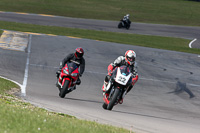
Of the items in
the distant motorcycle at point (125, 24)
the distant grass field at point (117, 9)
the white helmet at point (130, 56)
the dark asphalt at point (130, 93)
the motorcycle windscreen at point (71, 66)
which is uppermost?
the white helmet at point (130, 56)

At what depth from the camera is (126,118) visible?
1006cm

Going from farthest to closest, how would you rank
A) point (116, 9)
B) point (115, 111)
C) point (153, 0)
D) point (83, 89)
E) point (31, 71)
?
point (153, 0), point (116, 9), point (31, 71), point (83, 89), point (115, 111)

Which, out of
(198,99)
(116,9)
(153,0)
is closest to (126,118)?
(198,99)

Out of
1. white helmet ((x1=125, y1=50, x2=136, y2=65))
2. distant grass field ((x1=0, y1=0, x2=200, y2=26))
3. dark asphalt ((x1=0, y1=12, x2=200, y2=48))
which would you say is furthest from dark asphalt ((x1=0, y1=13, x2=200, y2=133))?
distant grass field ((x1=0, y1=0, x2=200, y2=26))

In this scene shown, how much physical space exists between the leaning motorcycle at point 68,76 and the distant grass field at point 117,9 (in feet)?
96.6

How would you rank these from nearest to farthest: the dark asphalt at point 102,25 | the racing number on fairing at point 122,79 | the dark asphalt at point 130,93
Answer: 1. the dark asphalt at point 130,93
2. the racing number on fairing at point 122,79
3. the dark asphalt at point 102,25

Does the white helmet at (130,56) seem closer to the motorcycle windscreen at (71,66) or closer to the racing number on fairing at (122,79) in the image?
the racing number on fairing at (122,79)

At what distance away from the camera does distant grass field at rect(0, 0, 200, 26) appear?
142 feet

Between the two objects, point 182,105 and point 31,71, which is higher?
point 182,105

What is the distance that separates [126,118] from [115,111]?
1230 mm

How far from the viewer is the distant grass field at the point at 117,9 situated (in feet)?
142

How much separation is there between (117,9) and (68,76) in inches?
1456

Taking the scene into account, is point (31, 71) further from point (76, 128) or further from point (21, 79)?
point (76, 128)

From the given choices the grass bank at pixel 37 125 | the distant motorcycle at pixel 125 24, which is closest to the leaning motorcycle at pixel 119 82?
the grass bank at pixel 37 125
